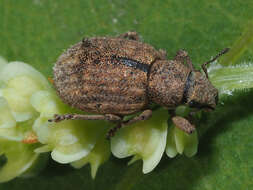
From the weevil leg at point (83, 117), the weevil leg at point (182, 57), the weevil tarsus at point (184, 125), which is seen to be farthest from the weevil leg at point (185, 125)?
the weevil leg at point (182, 57)

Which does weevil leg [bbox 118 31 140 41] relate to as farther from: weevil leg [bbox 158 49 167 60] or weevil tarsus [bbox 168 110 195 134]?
weevil tarsus [bbox 168 110 195 134]

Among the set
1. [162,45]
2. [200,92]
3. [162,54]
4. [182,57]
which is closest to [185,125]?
[200,92]

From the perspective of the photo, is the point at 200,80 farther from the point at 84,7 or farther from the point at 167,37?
the point at 84,7

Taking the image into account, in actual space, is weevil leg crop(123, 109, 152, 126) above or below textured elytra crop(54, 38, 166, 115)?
below

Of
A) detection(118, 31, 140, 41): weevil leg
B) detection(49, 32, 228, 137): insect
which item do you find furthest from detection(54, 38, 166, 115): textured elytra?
detection(118, 31, 140, 41): weevil leg

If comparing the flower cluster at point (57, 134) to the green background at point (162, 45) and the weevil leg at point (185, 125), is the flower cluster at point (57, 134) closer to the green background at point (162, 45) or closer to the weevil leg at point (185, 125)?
the weevil leg at point (185, 125)

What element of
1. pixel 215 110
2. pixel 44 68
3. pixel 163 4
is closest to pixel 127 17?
pixel 163 4
